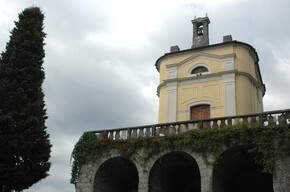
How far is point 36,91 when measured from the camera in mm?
16969

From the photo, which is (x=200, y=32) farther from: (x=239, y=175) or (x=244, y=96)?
(x=239, y=175)

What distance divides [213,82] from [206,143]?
729 cm

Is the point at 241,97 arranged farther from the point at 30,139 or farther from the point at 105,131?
the point at 30,139

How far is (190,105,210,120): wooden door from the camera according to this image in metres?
20.5

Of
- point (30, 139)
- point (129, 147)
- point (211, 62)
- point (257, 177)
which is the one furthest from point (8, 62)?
point (257, 177)

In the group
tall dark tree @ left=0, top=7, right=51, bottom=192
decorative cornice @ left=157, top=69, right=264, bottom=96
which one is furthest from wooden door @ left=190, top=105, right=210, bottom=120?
tall dark tree @ left=0, top=7, right=51, bottom=192

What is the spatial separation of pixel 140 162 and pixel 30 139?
207 inches

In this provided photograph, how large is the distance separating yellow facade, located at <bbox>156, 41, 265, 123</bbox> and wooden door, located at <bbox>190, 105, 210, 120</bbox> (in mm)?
278

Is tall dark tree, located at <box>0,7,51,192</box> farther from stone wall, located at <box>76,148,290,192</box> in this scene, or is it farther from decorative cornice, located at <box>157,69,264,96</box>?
decorative cornice, located at <box>157,69,264,96</box>

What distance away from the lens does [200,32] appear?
24062 millimetres

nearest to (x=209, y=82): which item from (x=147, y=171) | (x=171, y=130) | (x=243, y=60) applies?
(x=243, y=60)

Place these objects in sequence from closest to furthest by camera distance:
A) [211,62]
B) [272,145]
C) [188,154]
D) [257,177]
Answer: [272,145] < [188,154] < [257,177] < [211,62]

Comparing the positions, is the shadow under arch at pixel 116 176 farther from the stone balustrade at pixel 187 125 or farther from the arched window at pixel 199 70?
the arched window at pixel 199 70

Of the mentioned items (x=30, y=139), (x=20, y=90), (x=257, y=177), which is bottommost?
(x=257, y=177)
